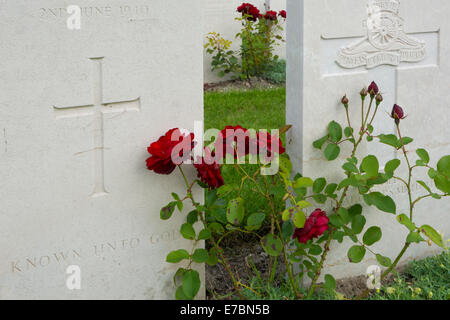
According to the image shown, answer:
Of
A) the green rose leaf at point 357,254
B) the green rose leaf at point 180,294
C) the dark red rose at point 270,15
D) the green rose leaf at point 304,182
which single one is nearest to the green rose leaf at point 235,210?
the green rose leaf at point 304,182

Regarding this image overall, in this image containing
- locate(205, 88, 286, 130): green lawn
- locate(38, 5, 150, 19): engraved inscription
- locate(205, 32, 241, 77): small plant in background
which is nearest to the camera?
locate(38, 5, 150, 19): engraved inscription

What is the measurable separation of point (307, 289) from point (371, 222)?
1.49 ft

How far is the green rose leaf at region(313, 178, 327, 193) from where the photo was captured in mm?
2908

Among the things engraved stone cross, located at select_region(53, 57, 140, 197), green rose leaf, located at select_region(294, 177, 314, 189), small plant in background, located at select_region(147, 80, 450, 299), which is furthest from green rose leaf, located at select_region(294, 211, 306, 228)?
engraved stone cross, located at select_region(53, 57, 140, 197)

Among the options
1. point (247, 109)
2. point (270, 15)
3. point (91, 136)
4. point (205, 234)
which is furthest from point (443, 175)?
point (270, 15)

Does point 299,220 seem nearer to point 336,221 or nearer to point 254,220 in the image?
point 254,220

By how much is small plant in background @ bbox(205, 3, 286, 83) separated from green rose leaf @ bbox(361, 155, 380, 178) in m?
4.11

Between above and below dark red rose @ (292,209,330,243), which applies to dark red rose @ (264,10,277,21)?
above

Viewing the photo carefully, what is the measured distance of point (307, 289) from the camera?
10.1ft

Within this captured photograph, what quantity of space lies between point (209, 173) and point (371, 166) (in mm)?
641

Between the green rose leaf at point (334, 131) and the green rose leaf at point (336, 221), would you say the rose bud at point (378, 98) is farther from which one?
the green rose leaf at point (336, 221)

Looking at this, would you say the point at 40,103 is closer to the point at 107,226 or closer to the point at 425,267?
the point at 107,226

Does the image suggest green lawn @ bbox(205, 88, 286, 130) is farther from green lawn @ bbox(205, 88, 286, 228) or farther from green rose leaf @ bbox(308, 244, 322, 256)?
green rose leaf @ bbox(308, 244, 322, 256)

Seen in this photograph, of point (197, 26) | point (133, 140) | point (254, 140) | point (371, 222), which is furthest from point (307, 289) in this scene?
point (197, 26)
